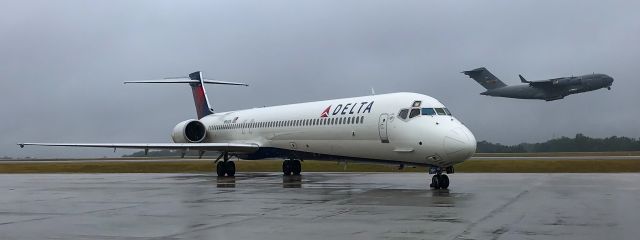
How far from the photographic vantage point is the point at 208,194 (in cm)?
1809

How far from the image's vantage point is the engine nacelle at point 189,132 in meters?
36.2

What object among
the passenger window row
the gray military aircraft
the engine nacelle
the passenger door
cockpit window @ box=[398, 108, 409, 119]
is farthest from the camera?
the gray military aircraft

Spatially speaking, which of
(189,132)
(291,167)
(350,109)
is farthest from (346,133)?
(189,132)

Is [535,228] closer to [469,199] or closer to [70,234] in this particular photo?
[469,199]

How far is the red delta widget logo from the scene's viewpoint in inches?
922

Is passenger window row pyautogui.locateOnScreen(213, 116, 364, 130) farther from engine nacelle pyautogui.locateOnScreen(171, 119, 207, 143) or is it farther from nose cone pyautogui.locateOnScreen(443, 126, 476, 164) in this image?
nose cone pyautogui.locateOnScreen(443, 126, 476, 164)

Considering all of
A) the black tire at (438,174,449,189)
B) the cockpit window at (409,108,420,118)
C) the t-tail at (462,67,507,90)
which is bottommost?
the black tire at (438,174,449,189)

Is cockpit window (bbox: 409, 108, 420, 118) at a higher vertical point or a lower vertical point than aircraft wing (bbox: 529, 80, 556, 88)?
lower

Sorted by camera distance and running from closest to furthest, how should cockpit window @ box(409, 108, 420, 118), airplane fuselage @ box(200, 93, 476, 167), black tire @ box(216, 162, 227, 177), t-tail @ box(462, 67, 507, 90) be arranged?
airplane fuselage @ box(200, 93, 476, 167) → cockpit window @ box(409, 108, 420, 118) → black tire @ box(216, 162, 227, 177) → t-tail @ box(462, 67, 507, 90)

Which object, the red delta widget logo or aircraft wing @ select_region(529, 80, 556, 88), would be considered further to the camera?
aircraft wing @ select_region(529, 80, 556, 88)

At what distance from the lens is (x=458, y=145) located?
18750 millimetres

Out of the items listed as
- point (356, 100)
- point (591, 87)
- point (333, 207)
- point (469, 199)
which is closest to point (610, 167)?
point (356, 100)

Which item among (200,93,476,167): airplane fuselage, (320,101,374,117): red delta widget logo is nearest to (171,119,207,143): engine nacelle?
(200,93,476,167): airplane fuselage

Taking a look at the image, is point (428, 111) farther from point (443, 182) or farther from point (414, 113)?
point (443, 182)
